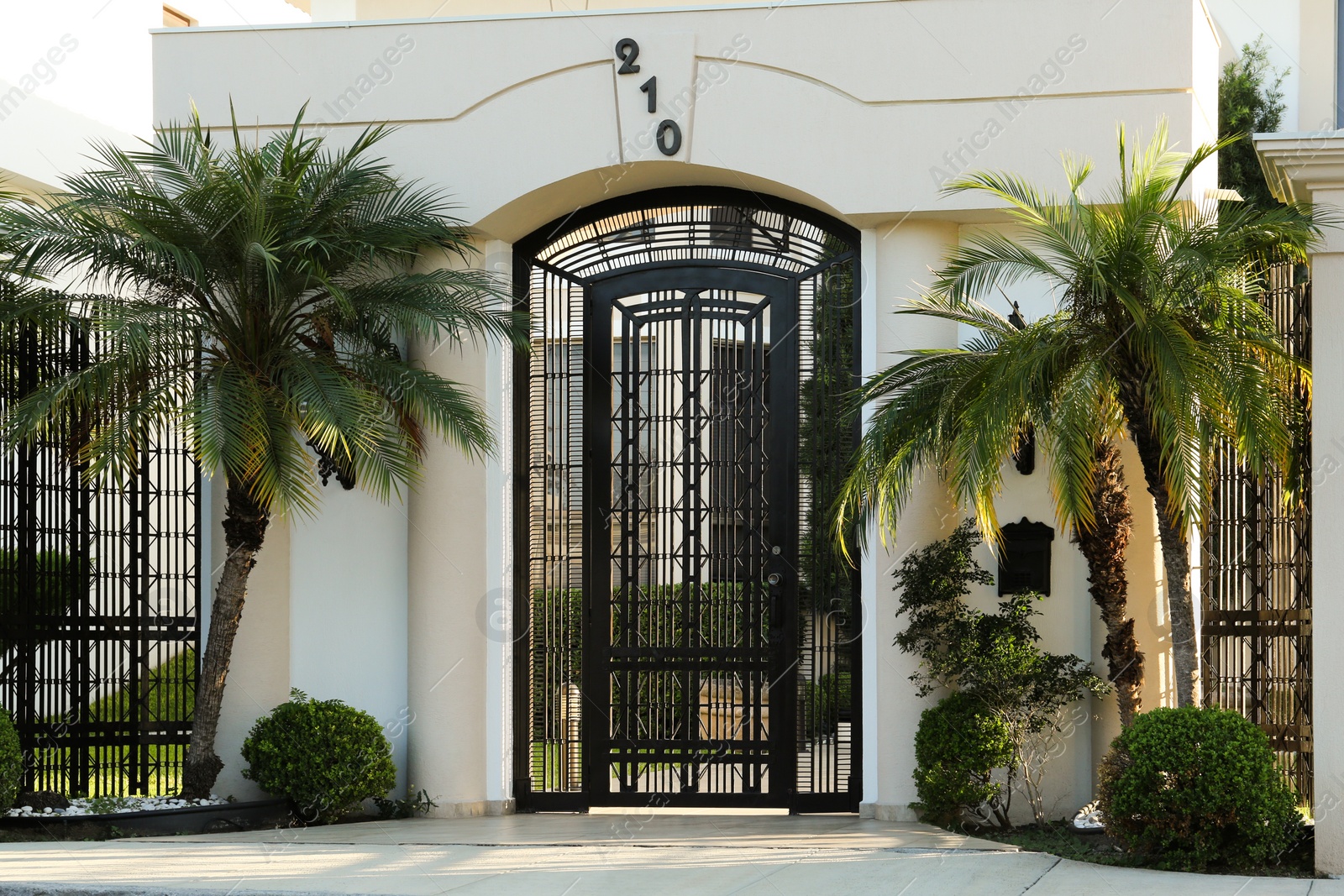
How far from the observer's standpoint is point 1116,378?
701cm

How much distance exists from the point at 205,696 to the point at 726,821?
346cm

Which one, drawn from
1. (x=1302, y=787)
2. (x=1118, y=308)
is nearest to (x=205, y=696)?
(x=1118, y=308)

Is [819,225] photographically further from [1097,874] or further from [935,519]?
[1097,874]

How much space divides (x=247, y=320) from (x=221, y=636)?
2.04 metres

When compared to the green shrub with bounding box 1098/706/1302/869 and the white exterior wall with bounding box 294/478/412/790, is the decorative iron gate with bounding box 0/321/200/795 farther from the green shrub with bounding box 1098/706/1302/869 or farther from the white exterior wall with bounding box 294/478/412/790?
the green shrub with bounding box 1098/706/1302/869

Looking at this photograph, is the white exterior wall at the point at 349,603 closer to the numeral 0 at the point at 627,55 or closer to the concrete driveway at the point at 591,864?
the concrete driveway at the point at 591,864

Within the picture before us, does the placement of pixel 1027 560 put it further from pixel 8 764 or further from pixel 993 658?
pixel 8 764

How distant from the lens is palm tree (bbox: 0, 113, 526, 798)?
25.3 ft

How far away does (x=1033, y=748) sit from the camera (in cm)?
822

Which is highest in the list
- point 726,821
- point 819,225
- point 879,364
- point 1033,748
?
point 819,225

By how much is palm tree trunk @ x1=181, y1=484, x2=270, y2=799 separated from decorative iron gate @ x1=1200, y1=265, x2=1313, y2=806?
6.06 metres

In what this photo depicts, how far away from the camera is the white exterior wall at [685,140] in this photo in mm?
8336

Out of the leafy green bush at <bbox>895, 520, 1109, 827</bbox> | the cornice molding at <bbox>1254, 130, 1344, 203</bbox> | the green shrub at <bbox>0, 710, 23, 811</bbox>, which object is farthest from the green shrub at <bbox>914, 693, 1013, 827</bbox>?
the green shrub at <bbox>0, 710, 23, 811</bbox>

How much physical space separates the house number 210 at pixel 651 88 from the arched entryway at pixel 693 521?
641 millimetres
